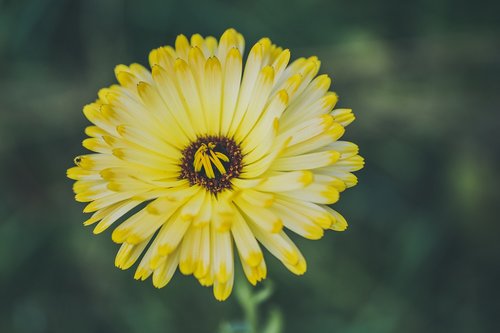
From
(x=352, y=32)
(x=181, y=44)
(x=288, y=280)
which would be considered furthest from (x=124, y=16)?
(x=288, y=280)

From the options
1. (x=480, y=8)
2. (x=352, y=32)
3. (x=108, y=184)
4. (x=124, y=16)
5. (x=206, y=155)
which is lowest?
(x=108, y=184)

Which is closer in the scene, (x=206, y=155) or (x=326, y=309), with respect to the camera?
(x=206, y=155)

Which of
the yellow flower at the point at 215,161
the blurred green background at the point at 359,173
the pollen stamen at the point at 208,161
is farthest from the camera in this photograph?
the blurred green background at the point at 359,173

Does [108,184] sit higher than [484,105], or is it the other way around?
[484,105]

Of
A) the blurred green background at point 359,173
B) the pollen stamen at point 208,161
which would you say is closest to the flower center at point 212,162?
the pollen stamen at point 208,161

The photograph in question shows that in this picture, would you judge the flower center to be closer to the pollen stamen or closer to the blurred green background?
the pollen stamen

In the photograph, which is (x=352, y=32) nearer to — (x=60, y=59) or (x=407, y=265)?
(x=407, y=265)

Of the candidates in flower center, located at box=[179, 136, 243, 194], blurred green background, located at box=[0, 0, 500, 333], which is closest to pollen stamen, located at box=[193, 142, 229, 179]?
flower center, located at box=[179, 136, 243, 194]

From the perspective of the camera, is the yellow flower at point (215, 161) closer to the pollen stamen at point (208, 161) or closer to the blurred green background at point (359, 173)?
the pollen stamen at point (208, 161)
